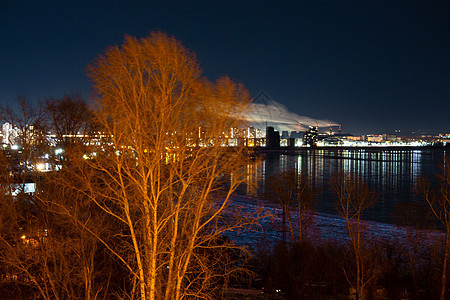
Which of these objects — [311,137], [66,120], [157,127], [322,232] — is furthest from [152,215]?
[311,137]

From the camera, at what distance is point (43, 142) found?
15039mm

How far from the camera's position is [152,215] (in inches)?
294

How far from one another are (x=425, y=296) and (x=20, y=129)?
18214 millimetres

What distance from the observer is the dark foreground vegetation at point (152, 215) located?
6.99m

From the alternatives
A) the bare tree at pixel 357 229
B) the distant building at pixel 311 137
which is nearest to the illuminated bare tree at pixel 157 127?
the bare tree at pixel 357 229

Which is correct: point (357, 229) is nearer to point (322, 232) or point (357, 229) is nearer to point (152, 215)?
point (322, 232)

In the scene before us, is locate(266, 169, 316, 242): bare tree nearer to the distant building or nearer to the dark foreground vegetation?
the dark foreground vegetation

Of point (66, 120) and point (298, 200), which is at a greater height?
point (66, 120)

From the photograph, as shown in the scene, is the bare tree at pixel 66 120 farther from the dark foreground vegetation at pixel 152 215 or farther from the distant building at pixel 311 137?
the distant building at pixel 311 137

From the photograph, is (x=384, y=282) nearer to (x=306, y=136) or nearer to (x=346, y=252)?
(x=346, y=252)

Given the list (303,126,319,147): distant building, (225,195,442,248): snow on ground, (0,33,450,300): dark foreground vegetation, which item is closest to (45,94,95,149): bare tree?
(0,33,450,300): dark foreground vegetation

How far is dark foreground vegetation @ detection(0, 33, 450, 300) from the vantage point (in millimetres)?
6992

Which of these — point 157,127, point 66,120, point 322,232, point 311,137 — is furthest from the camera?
point 311,137

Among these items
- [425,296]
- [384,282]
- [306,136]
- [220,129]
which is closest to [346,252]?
[384,282]
